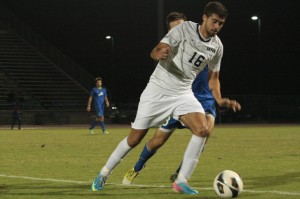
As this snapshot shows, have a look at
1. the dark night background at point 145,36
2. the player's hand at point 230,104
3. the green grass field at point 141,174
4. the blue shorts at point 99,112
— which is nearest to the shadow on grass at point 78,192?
the green grass field at point 141,174

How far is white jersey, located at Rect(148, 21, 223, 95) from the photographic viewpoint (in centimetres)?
679

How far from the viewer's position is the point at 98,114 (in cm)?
2327

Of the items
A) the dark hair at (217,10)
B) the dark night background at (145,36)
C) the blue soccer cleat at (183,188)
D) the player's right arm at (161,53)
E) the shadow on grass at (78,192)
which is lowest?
the dark night background at (145,36)

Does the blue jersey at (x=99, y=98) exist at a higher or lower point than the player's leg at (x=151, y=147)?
lower

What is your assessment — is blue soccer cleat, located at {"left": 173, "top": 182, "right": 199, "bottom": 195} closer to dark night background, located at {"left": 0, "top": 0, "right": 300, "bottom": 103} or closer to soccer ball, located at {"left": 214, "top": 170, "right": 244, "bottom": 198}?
soccer ball, located at {"left": 214, "top": 170, "right": 244, "bottom": 198}

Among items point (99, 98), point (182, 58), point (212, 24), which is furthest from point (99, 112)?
point (212, 24)

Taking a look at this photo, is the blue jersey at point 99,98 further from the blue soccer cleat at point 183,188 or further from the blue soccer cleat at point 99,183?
the blue soccer cleat at point 183,188

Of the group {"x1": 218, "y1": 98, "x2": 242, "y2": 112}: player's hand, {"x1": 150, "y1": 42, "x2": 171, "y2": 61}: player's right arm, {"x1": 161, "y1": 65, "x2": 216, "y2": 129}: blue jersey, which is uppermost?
{"x1": 150, "y1": 42, "x2": 171, "y2": 61}: player's right arm

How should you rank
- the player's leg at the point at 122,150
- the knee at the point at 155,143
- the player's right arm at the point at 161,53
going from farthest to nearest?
the knee at the point at 155,143 → the player's leg at the point at 122,150 → the player's right arm at the point at 161,53

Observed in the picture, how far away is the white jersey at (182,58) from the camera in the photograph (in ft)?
22.3

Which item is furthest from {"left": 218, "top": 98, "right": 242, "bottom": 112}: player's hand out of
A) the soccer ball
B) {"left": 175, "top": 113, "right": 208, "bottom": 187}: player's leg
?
the soccer ball

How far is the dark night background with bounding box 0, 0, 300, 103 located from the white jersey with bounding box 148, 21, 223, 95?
4483cm

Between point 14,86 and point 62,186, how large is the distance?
104 feet

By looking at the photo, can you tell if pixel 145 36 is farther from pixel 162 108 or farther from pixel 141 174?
pixel 162 108
